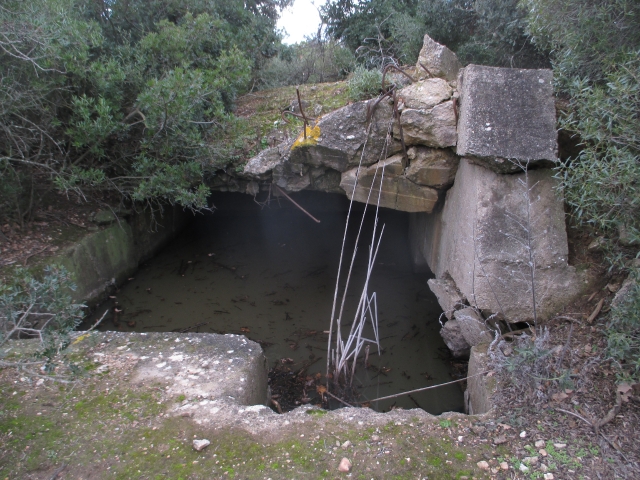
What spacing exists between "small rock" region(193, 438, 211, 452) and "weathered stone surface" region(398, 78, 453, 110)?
334 centimetres

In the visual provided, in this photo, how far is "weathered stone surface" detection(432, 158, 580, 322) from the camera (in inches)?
142

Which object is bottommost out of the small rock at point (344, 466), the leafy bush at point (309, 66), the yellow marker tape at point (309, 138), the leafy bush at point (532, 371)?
the small rock at point (344, 466)

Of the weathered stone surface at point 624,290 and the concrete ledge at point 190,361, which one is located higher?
the weathered stone surface at point 624,290

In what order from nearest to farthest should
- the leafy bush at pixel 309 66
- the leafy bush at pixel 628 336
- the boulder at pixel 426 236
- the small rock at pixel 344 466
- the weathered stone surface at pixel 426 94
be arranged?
the small rock at pixel 344 466 < the leafy bush at pixel 628 336 < the weathered stone surface at pixel 426 94 < the boulder at pixel 426 236 < the leafy bush at pixel 309 66

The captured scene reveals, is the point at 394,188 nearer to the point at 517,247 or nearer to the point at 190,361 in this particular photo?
the point at 517,247

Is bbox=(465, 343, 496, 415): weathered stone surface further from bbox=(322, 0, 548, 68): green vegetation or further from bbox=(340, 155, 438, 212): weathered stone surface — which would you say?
bbox=(322, 0, 548, 68): green vegetation

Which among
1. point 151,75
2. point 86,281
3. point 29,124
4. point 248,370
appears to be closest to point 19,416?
point 248,370

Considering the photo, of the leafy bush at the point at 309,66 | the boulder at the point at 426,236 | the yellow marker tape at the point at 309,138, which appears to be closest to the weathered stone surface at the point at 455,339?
the boulder at the point at 426,236

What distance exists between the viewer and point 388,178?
15.5 feet

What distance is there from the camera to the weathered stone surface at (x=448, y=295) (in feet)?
13.4

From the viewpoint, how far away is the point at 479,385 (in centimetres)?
324

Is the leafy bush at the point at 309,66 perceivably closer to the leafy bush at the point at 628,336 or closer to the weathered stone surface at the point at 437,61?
the weathered stone surface at the point at 437,61

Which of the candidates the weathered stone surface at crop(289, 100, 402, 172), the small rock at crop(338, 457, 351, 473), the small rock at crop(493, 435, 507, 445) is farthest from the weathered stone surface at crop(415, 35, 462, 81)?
the small rock at crop(338, 457, 351, 473)

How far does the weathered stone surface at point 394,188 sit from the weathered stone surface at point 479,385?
5.70ft
